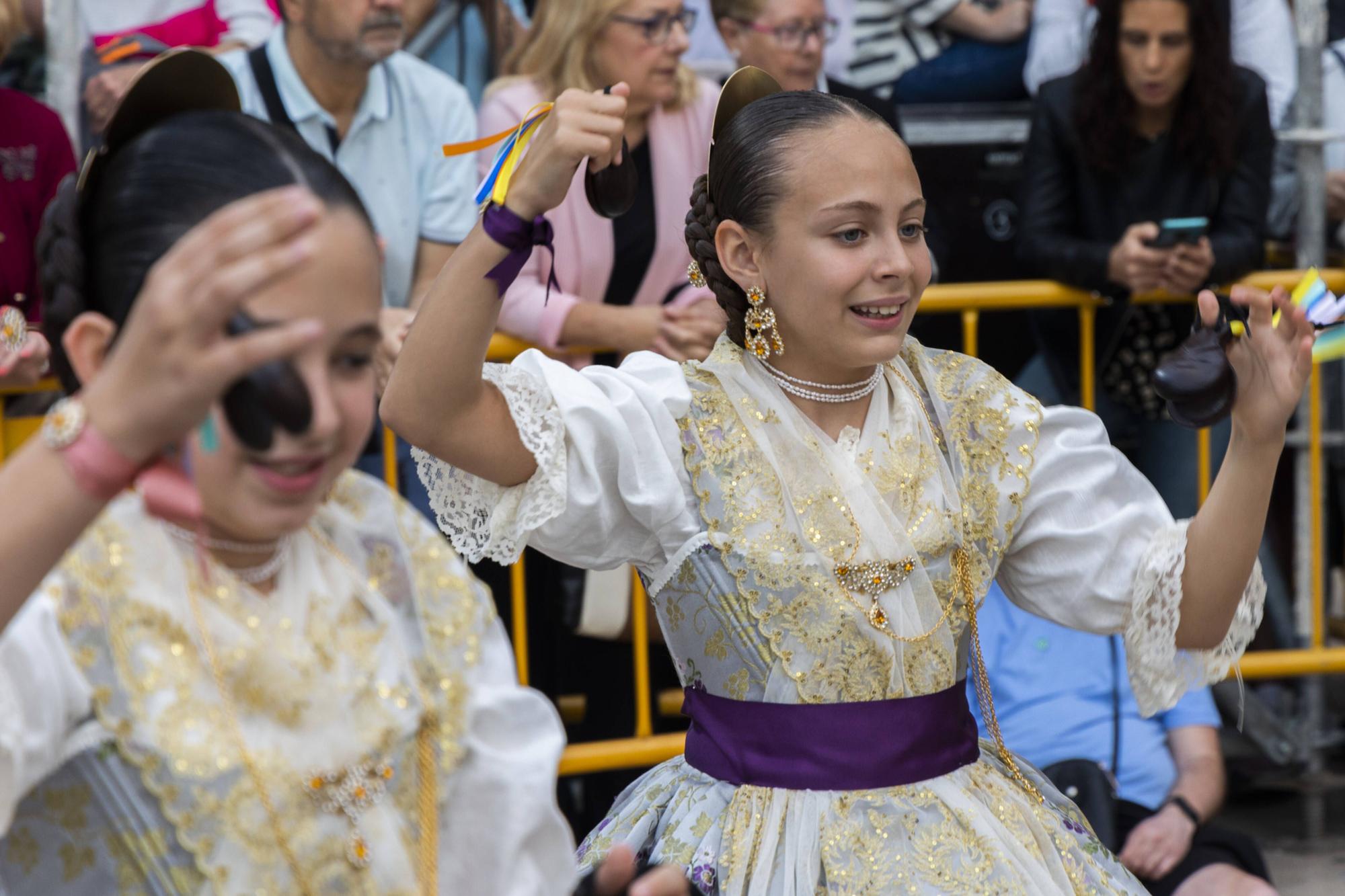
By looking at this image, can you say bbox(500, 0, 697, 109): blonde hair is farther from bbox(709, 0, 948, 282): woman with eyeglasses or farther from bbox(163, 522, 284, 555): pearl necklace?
bbox(163, 522, 284, 555): pearl necklace

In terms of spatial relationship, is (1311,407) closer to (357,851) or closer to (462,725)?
(462,725)

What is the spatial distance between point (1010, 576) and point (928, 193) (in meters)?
2.18

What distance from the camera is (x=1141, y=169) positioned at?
417cm

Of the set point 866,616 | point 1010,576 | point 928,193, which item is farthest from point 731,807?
point 928,193

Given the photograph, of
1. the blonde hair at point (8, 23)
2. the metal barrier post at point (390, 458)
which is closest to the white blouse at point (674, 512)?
the metal barrier post at point (390, 458)

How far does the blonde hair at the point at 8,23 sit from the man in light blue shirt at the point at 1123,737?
2.35 meters

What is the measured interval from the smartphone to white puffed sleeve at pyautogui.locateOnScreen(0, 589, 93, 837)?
2.90 metres

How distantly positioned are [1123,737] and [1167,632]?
1.10 meters

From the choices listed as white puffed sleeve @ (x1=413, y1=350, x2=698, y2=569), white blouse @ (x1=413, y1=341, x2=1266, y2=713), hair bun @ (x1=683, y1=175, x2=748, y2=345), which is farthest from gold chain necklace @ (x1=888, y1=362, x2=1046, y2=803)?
white puffed sleeve @ (x1=413, y1=350, x2=698, y2=569)

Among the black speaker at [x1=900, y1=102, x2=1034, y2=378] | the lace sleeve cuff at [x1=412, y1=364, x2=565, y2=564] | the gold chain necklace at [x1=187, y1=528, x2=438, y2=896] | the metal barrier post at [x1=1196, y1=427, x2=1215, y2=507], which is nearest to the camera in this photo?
the gold chain necklace at [x1=187, y1=528, x2=438, y2=896]

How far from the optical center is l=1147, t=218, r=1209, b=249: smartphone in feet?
12.8

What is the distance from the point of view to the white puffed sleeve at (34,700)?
1468 millimetres

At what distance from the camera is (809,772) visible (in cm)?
244

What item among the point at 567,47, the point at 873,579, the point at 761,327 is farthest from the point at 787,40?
the point at 873,579
